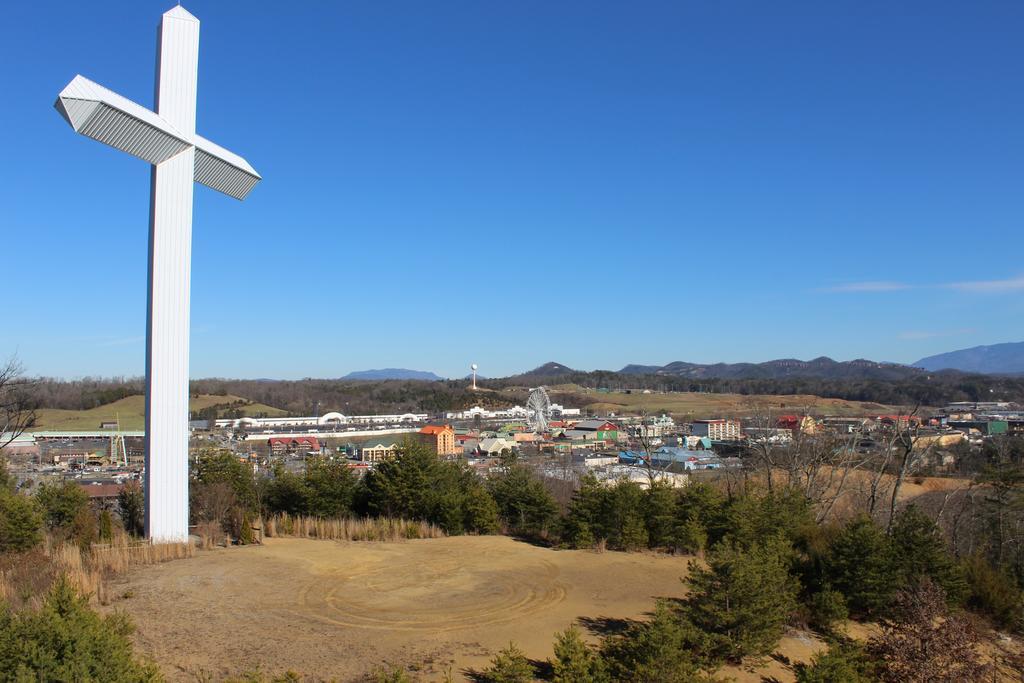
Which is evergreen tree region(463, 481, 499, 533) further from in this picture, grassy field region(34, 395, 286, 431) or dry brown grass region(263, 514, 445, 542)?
grassy field region(34, 395, 286, 431)

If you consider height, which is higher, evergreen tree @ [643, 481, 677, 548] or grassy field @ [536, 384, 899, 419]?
evergreen tree @ [643, 481, 677, 548]

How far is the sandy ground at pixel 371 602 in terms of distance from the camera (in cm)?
664

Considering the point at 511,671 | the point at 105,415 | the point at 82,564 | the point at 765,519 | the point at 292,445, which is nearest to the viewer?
the point at 511,671

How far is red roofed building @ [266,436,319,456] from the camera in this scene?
53.4 m

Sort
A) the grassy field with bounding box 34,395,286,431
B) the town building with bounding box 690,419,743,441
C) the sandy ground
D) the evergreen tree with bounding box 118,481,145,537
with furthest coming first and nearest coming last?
the grassy field with bounding box 34,395,286,431, the town building with bounding box 690,419,743,441, the evergreen tree with bounding box 118,481,145,537, the sandy ground

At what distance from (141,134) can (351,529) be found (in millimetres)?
7940

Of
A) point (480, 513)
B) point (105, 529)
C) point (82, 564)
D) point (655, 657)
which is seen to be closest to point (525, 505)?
point (480, 513)

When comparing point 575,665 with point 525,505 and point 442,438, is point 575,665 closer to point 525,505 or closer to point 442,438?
point 525,505

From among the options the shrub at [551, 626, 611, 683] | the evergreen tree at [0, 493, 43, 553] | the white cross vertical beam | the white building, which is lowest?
the white building

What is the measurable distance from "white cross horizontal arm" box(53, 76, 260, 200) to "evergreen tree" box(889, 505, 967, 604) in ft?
40.0

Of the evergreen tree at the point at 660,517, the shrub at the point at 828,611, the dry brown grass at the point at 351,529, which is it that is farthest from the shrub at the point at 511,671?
the dry brown grass at the point at 351,529

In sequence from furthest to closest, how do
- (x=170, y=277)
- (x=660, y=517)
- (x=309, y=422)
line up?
1. (x=309, y=422)
2. (x=660, y=517)
3. (x=170, y=277)

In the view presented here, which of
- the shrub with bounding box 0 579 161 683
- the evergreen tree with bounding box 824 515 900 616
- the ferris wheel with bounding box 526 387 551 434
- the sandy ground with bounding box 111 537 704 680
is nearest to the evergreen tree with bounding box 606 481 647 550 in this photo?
the sandy ground with bounding box 111 537 704 680

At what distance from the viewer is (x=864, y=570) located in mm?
8219
